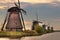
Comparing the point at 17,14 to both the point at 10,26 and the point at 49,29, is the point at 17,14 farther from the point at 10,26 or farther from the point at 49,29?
the point at 49,29

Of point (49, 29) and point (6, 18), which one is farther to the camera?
point (49, 29)

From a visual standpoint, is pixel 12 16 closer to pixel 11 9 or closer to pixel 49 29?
pixel 11 9

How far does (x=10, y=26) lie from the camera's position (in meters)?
60.2

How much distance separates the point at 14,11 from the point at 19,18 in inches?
85.9

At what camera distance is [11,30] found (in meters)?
61.6

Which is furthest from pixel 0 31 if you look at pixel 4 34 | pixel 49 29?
pixel 49 29

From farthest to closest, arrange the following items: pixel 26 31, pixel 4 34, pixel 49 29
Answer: pixel 49 29, pixel 26 31, pixel 4 34

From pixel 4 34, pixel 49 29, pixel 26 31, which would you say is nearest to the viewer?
pixel 4 34

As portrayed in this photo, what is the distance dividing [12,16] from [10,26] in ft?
6.41

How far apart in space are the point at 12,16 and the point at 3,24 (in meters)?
3.14

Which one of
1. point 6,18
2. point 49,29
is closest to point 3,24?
point 6,18

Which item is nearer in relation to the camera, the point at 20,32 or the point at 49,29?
the point at 20,32

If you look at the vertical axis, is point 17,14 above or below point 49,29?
above

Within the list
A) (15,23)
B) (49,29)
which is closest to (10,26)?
(15,23)
